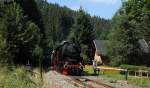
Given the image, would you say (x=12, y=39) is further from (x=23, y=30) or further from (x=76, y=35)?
(x=76, y=35)

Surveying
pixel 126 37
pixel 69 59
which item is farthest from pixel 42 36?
pixel 69 59

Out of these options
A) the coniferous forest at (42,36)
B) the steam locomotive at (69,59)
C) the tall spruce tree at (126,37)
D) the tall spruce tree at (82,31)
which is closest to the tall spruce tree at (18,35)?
the coniferous forest at (42,36)

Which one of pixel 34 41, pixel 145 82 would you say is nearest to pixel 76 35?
pixel 34 41

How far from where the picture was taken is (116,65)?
7012 centimetres

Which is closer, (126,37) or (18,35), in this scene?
(18,35)

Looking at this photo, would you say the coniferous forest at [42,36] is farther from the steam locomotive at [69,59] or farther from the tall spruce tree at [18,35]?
the steam locomotive at [69,59]

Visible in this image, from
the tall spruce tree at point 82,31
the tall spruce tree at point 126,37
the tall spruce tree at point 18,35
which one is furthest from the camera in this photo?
the tall spruce tree at point 82,31

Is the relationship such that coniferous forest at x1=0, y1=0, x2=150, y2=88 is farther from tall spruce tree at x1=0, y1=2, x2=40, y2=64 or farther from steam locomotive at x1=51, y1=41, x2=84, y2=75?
steam locomotive at x1=51, y1=41, x2=84, y2=75

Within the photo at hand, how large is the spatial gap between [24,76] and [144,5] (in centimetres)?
4097

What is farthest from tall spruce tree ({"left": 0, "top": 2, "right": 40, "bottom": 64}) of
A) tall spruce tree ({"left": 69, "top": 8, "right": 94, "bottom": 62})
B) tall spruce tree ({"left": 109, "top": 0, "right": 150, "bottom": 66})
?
tall spruce tree ({"left": 69, "top": 8, "right": 94, "bottom": 62})

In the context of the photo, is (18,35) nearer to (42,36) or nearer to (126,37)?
(126,37)

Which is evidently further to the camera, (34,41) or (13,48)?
(34,41)

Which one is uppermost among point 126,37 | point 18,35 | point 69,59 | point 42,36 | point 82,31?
point 82,31

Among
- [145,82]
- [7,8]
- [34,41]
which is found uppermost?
[7,8]
